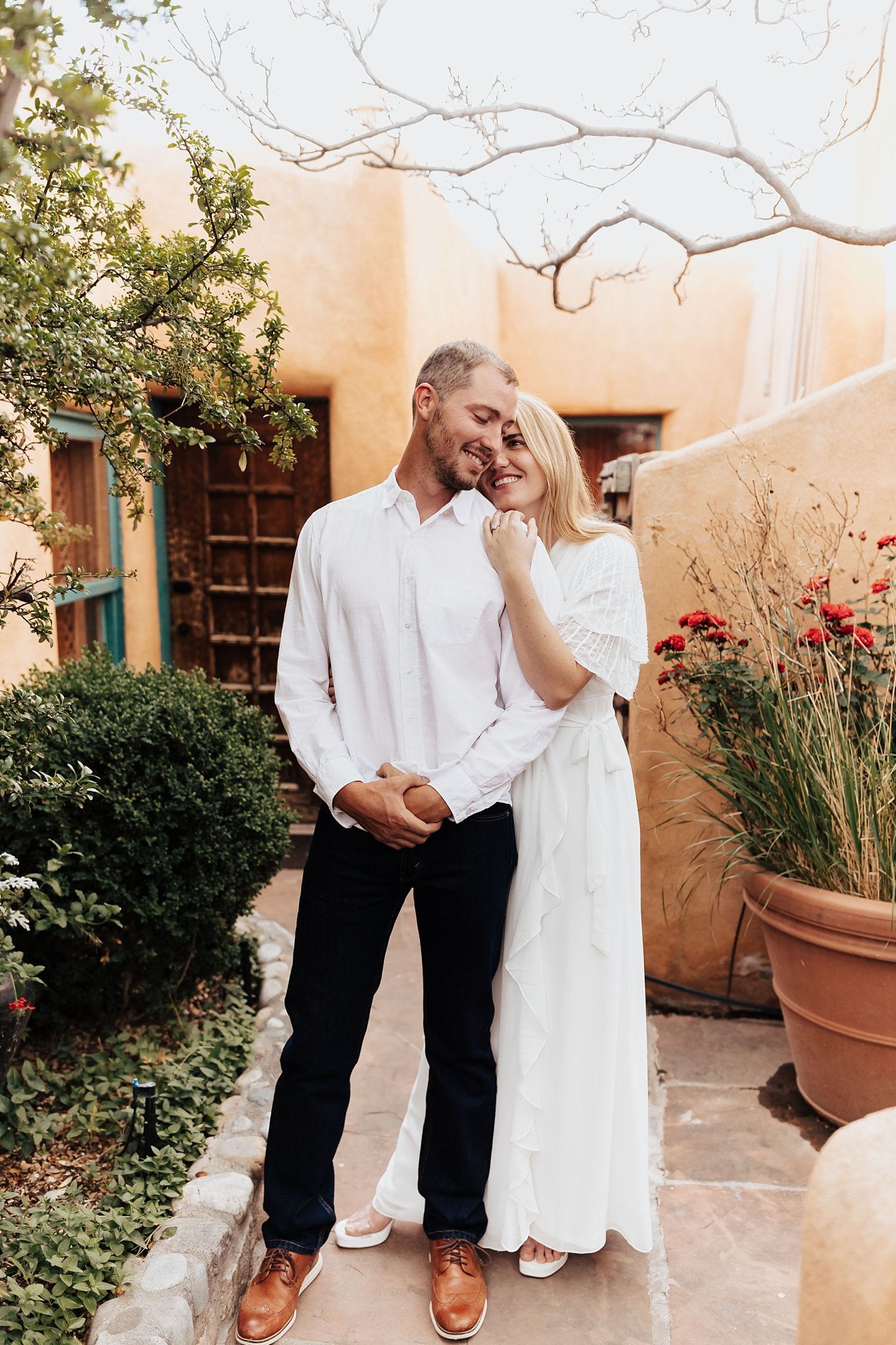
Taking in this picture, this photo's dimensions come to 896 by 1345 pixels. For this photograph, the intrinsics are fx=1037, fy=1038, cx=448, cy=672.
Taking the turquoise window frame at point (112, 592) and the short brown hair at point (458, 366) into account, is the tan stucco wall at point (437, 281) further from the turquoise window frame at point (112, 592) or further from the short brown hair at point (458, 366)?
the short brown hair at point (458, 366)

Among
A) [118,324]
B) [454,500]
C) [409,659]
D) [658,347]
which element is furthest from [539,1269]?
[658,347]

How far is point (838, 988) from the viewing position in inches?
116

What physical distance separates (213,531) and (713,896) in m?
3.48

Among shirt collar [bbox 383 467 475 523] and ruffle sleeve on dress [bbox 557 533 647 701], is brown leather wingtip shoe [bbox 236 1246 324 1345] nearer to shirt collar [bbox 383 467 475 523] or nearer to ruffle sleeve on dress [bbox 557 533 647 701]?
ruffle sleeve on dress [bbox 557 533 647 701]

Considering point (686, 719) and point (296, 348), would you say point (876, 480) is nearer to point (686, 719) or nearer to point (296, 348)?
point (686, 719)

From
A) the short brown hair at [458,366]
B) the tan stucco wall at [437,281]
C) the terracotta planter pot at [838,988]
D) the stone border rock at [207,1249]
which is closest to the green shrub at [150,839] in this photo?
the stone border rock at [207,1249]

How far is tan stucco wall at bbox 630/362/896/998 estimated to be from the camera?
3.62 m

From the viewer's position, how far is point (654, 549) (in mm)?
3863

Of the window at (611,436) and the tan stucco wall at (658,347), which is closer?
the tan stucco wall at (658,347)

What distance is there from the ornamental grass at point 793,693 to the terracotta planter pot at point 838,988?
0.34 ft

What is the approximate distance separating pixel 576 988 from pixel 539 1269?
671 millimetres

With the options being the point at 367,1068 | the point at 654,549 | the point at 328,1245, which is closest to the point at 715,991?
the point at 367,1068

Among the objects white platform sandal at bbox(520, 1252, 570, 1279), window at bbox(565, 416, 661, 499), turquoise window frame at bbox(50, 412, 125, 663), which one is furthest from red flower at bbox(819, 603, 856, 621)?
window at bbox(565, 416, 661, 499)

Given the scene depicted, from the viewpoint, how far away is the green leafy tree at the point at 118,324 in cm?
162
